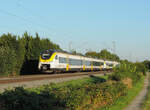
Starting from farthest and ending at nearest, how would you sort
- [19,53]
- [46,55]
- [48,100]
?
[19,53] → [46,55] → [48,100]

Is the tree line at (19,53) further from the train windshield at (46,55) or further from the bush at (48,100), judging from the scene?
the bush at (48,100)

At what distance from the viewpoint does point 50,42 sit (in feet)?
154

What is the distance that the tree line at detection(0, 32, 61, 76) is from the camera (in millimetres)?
30581

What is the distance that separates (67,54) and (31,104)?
1134 inches

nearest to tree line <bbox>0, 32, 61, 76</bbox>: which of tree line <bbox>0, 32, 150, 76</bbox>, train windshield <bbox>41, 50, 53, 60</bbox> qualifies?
tree line <bbox>0, 32, 150, 76</bbox>

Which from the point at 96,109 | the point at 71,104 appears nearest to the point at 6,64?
the point at 96,109

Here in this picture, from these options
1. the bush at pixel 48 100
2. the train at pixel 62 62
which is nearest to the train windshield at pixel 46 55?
the train at pixel 62 62

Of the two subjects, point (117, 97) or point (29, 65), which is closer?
point (117, 97)

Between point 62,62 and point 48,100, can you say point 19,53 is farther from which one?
point 48,100

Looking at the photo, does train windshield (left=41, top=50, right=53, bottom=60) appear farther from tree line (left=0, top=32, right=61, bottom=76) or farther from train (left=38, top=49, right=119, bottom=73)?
tree line (left=0, top=32, right=61, bottom=76)

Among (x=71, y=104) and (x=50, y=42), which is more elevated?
(x=50, y=42)

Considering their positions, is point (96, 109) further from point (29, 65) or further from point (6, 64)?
point (29, 65)

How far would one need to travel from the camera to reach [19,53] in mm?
34469

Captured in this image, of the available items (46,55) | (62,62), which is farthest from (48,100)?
(62,62)
